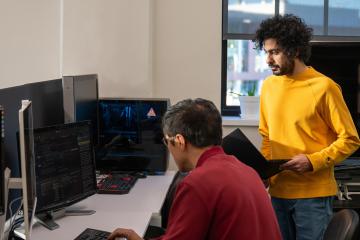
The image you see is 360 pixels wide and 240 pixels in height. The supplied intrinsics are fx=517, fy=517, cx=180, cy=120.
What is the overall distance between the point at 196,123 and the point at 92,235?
0.68 m

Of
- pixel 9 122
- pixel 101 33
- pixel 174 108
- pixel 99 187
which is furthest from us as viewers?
pixel 101 33

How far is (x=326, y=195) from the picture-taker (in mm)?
2453

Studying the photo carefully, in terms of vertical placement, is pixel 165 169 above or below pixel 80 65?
below

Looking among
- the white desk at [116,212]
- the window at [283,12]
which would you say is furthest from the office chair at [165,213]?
the window at [283,12]

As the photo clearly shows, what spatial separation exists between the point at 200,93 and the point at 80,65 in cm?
81

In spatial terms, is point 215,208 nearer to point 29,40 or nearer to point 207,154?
point 207,154

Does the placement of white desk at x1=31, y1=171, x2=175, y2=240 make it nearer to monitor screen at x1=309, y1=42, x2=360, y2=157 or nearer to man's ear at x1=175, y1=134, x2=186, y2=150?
man's ear at x1=175, y1=134, x2=186, y2=150

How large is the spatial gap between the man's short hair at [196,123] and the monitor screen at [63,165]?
2.20ft

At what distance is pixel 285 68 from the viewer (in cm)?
249

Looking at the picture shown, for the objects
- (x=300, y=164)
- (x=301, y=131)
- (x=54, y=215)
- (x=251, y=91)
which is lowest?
(x=54, y=215)

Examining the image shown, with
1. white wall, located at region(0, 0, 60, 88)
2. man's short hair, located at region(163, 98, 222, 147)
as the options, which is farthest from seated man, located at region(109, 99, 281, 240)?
white wall, located at region(0, 0, 60, 88)

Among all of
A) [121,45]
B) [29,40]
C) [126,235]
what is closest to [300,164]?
[126,235]

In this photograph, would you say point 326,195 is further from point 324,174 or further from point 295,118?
point 295,118

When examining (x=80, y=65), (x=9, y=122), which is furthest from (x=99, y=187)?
A: (x=80, y=65)
